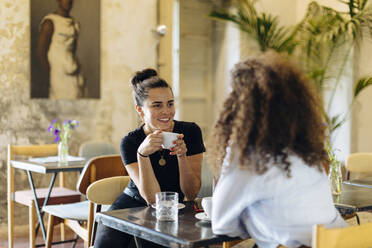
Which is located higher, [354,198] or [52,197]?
[354,198]

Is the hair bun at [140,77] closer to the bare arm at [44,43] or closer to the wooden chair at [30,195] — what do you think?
the wooden chair at [30,195]

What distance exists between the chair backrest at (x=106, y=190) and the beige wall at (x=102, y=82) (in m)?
2.52

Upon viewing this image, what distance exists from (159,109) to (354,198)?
1.07 metres

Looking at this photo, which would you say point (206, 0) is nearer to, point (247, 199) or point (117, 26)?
point (117, 26)

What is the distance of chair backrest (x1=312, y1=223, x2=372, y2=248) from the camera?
1.36 m

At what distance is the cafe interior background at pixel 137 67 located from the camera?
15.6 feet

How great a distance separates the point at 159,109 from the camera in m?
2.48

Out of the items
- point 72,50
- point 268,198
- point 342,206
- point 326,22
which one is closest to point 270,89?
point 268,198

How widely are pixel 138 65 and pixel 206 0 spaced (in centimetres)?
141

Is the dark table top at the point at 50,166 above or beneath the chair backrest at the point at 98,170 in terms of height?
beneath

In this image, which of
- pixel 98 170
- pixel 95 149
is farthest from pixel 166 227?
pixel 95 149

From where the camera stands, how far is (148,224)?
5.67 feet

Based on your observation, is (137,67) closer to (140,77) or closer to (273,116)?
(140,77)

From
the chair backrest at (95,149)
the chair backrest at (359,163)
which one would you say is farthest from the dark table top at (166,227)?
the chair backrest at (95,149)
